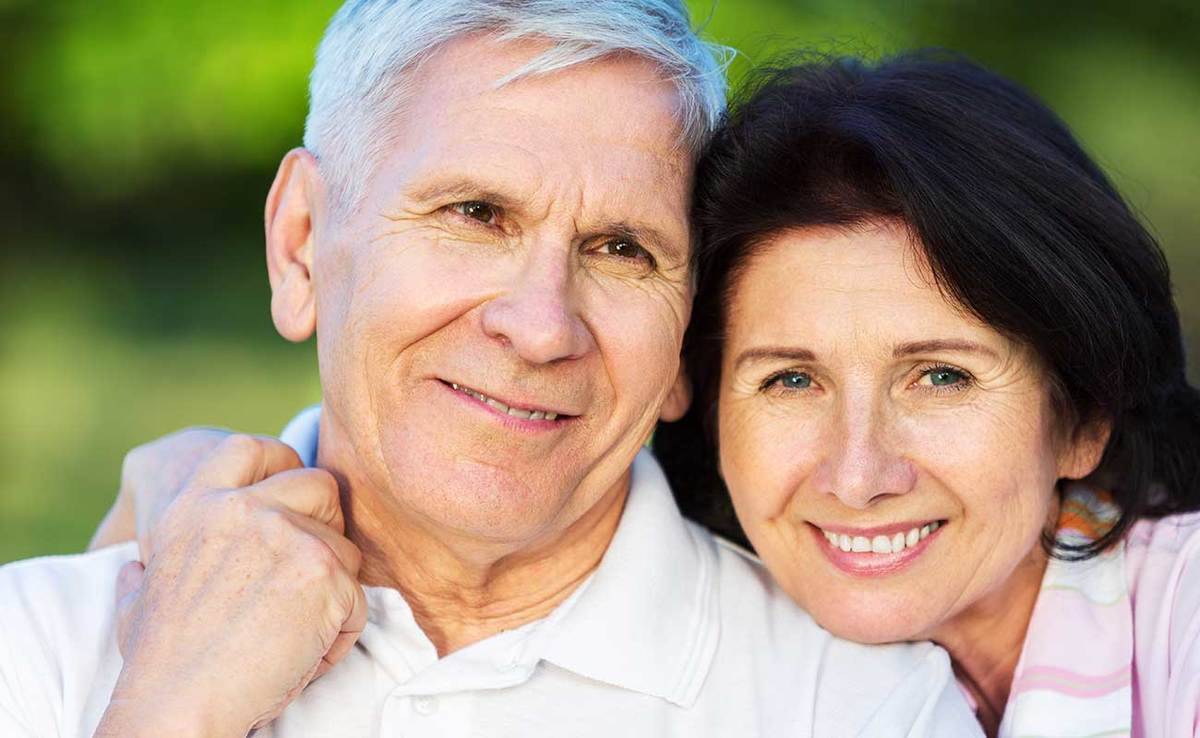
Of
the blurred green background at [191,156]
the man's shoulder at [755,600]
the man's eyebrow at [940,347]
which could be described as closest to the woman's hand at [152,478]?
the man's shoulder at [755,600]

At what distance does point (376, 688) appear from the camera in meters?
2.49

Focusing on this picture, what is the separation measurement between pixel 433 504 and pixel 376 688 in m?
0.33

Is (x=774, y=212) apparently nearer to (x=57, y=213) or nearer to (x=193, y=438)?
(x=193, y=438)

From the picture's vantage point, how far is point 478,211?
2465 mm

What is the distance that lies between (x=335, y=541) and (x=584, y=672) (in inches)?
18.8

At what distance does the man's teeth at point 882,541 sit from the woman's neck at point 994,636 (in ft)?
0.94

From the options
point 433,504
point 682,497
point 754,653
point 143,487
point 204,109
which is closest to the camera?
point 433,504

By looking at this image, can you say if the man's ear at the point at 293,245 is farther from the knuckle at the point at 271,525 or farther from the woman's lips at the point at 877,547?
the woman's lips at the point at 877,547

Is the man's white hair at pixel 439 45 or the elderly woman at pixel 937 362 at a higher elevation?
the man's white hair at pixel 439 45

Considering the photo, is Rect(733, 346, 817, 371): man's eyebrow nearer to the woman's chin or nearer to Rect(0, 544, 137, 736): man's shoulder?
the woman's chin

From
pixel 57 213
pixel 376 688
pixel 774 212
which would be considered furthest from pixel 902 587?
pixel 57 213

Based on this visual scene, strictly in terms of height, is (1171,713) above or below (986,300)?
below

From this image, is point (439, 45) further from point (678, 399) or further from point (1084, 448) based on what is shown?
point (1084, 448)

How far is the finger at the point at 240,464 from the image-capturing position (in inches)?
102
